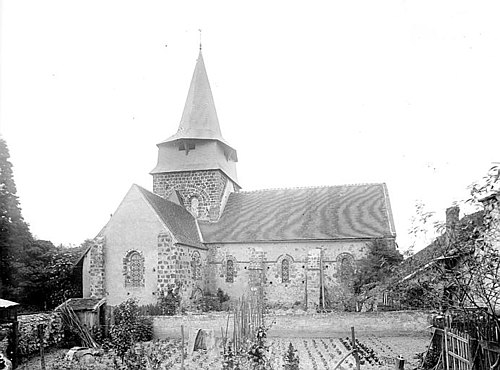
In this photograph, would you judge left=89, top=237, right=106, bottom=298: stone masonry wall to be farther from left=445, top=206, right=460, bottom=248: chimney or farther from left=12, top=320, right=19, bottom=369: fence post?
left=445, top=206, right=460, bottom=248: chimney

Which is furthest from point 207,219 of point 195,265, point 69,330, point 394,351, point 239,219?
point 394,351

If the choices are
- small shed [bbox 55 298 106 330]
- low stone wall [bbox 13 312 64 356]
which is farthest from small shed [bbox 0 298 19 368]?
small shed [bbox 55 298 106 330]

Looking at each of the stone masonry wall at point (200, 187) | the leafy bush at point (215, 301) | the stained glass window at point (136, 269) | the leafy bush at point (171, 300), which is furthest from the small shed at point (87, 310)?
the stone masonry wall at point (200, 187)

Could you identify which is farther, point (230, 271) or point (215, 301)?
point (230, 271)

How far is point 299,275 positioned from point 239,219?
5512 millimetres

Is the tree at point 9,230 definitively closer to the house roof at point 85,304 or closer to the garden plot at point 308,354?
the house roof at point 85,304

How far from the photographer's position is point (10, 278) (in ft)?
88.3

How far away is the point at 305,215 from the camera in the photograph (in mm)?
30484

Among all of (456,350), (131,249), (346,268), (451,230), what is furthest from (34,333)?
(346,268)

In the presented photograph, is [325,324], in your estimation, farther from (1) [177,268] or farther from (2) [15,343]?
(2) [15,343]

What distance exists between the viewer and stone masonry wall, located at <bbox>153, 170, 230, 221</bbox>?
31.4 meters

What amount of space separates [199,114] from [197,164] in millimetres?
3535

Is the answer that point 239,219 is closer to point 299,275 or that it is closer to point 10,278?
point 299,275

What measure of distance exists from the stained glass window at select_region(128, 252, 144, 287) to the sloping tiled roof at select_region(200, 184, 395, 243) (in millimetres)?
5560
